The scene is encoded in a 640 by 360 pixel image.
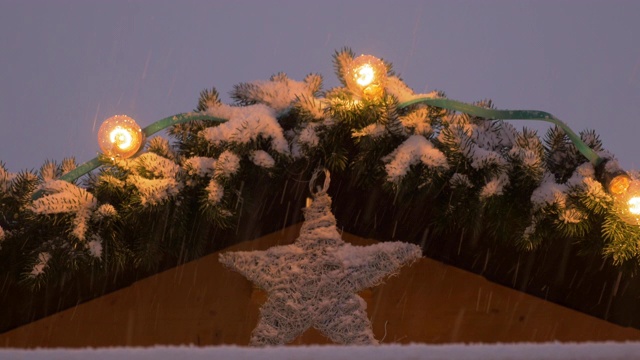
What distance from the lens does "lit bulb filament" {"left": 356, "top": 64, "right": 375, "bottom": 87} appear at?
199 cm

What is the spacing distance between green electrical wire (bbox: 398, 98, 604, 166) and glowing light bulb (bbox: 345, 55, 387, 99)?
10cm

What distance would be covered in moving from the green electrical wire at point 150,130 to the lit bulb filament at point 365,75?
1.42ft

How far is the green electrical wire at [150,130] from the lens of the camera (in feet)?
6.36

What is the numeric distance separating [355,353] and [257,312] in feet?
5.06

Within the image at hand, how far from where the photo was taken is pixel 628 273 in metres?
1.89

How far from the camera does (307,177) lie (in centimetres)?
206

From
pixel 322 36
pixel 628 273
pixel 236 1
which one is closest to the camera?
pixel 628 273

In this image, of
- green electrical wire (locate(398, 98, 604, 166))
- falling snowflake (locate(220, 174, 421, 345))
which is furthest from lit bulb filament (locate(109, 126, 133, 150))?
green electrical wire (locate(398, 98, 604, 166))

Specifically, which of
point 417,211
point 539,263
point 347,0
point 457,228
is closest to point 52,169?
point 417,211

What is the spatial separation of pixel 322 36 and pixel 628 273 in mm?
56775

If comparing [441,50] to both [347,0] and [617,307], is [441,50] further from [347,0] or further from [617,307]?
[617,307]

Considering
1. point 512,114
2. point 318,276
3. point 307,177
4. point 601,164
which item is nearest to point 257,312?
point 318,276

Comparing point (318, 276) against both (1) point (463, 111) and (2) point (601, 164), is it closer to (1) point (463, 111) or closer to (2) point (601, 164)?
(1) point (463, 111)

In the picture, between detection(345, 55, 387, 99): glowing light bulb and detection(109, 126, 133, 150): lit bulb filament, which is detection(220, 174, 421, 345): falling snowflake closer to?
detection(345, 55, 387, 99): glowing light bulb
